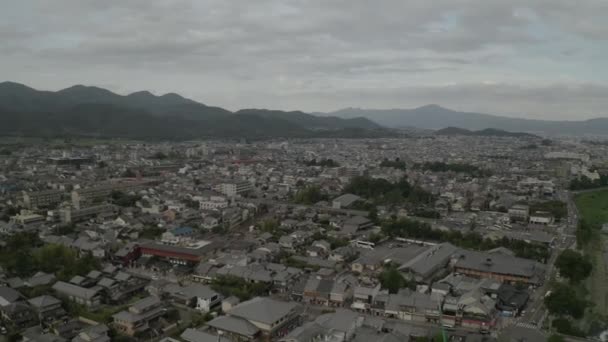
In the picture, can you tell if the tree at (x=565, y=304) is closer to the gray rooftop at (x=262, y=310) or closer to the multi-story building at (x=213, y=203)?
the gray rooftop at (x=262, y=310)

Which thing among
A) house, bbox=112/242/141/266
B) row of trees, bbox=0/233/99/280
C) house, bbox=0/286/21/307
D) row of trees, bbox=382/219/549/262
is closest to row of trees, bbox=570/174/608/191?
row of trees, bbox=382/219/549/262

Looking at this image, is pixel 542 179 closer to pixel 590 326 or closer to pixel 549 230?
pixel 549 230

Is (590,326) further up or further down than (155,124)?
further down

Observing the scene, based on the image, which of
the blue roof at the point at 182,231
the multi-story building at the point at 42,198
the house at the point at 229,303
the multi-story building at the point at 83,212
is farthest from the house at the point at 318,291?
the multi-story building at the point at 42,198

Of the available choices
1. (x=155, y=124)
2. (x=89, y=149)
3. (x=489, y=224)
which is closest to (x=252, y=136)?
(x=155, y=124)

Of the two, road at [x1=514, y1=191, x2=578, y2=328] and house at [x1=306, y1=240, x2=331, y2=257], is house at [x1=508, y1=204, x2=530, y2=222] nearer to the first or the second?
road at [x1=514, y1=191, x2=578, y2=328]

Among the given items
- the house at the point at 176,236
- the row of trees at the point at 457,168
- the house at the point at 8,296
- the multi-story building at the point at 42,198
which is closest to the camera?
the house at the point at 8,296

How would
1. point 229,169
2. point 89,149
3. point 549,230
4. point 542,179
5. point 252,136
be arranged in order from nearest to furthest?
point 549,230, point 542,179, point 229,169, point 89,149, point 252,136
